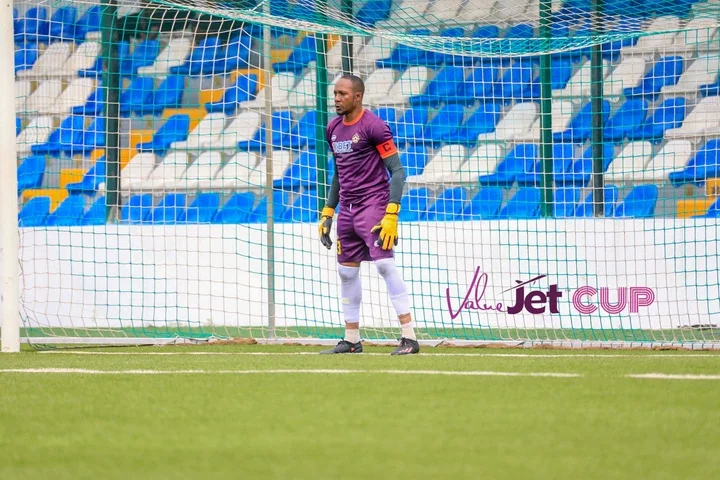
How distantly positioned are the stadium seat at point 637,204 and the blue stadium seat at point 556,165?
0.64 metres

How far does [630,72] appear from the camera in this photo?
36.3ft

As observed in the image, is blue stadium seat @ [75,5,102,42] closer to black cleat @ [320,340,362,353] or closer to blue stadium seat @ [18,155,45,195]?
blue stadium seat @ [18,155,45,195]

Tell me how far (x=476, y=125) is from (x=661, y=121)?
181cm

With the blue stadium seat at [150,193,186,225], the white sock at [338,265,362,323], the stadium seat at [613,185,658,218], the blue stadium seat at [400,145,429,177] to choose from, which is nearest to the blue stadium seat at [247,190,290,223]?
the blue stadium seat at [150,193,186,225]

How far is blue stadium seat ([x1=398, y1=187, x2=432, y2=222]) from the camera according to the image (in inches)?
445

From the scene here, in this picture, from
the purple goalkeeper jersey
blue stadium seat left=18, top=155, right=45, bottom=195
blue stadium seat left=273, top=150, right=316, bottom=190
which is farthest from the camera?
blue stadium seat left=18, top=155, right=45, bottom=195

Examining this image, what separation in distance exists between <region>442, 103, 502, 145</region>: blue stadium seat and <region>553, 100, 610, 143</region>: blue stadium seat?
67 cm

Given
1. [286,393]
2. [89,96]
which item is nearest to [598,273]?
[286,393]

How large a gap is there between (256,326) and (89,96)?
169 inches

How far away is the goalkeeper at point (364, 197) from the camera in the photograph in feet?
23.5

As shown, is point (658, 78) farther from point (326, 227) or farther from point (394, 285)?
point (394, 285)

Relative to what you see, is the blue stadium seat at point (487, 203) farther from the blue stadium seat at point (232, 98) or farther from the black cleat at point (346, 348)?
the black cleat at point (346, 348)

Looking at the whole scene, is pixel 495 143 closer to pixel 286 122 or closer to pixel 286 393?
pixel 286 122

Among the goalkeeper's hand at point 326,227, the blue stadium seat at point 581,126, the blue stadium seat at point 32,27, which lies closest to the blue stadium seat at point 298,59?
the blue stadium seat at point 581,126
